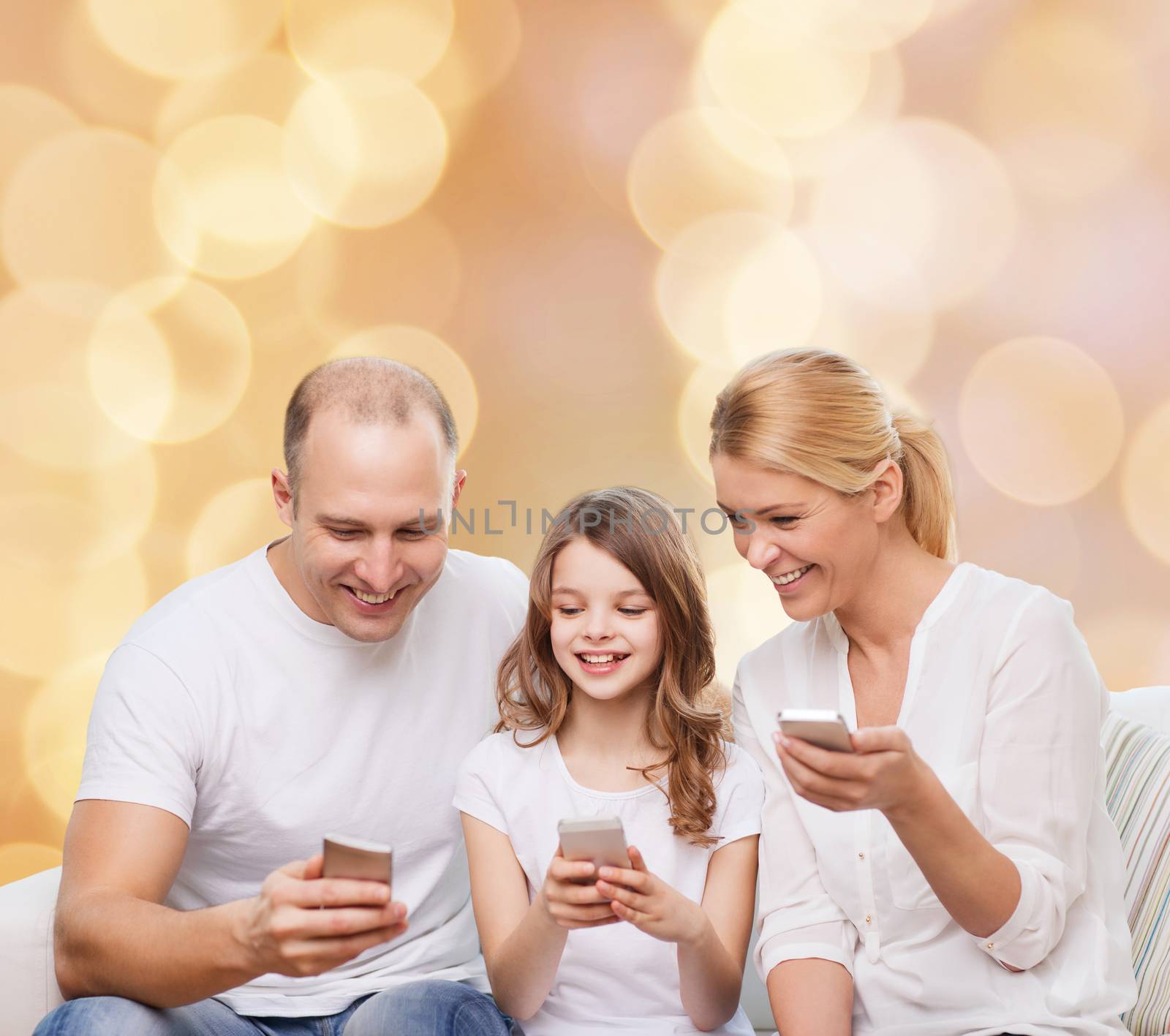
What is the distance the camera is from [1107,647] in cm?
325

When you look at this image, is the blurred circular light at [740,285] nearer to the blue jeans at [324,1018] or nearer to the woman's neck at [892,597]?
the woman's neck at [892,597]

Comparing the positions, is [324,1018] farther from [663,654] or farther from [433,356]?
[433,356]

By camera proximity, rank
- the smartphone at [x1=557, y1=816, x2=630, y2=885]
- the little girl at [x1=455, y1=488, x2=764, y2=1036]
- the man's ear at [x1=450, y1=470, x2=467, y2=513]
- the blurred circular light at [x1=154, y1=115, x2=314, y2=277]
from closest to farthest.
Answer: the smartphone at [x1=557, y1=816, x2=630, y2=885] < the little girl at [x1=455, y1=488, x2=764, y2=1036] < the man's ear at [x1=450, y1=470, x2=467, y2=513] < the blurred circular light at [x1=154, y1=115, x2=314, y2=277]

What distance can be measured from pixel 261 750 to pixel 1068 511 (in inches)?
89.8

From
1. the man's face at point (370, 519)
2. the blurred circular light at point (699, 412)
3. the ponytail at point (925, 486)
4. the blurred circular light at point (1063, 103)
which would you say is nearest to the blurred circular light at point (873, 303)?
the blurred circular light at point (699, 412)

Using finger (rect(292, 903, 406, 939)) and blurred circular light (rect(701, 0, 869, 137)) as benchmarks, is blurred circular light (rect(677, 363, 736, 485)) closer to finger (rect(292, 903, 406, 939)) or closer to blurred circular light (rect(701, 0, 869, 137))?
blurred circular light (rect(701, 0, 869, 137))

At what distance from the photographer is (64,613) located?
9.77 ft

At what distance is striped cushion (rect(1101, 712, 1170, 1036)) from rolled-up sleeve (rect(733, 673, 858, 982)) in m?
0.48

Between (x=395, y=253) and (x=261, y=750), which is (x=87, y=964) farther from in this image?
(x=395, y=253)

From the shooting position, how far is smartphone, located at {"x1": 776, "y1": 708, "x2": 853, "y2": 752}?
4.32 feet

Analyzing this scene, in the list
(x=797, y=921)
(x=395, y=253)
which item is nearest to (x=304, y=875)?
(x=797, y=921)

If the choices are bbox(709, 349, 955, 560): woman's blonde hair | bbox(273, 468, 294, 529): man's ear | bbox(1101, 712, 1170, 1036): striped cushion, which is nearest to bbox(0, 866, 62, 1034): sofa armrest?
bbox(273, 468, 294, 529): man's ear

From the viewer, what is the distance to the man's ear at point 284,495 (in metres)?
1.91

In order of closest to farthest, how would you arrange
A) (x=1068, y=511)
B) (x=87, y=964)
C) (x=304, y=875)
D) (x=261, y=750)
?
1. (x=304, y=875)
2. (x=87, y=964)
3. (x=261, y=750)
4. (x=1068, y=511)
